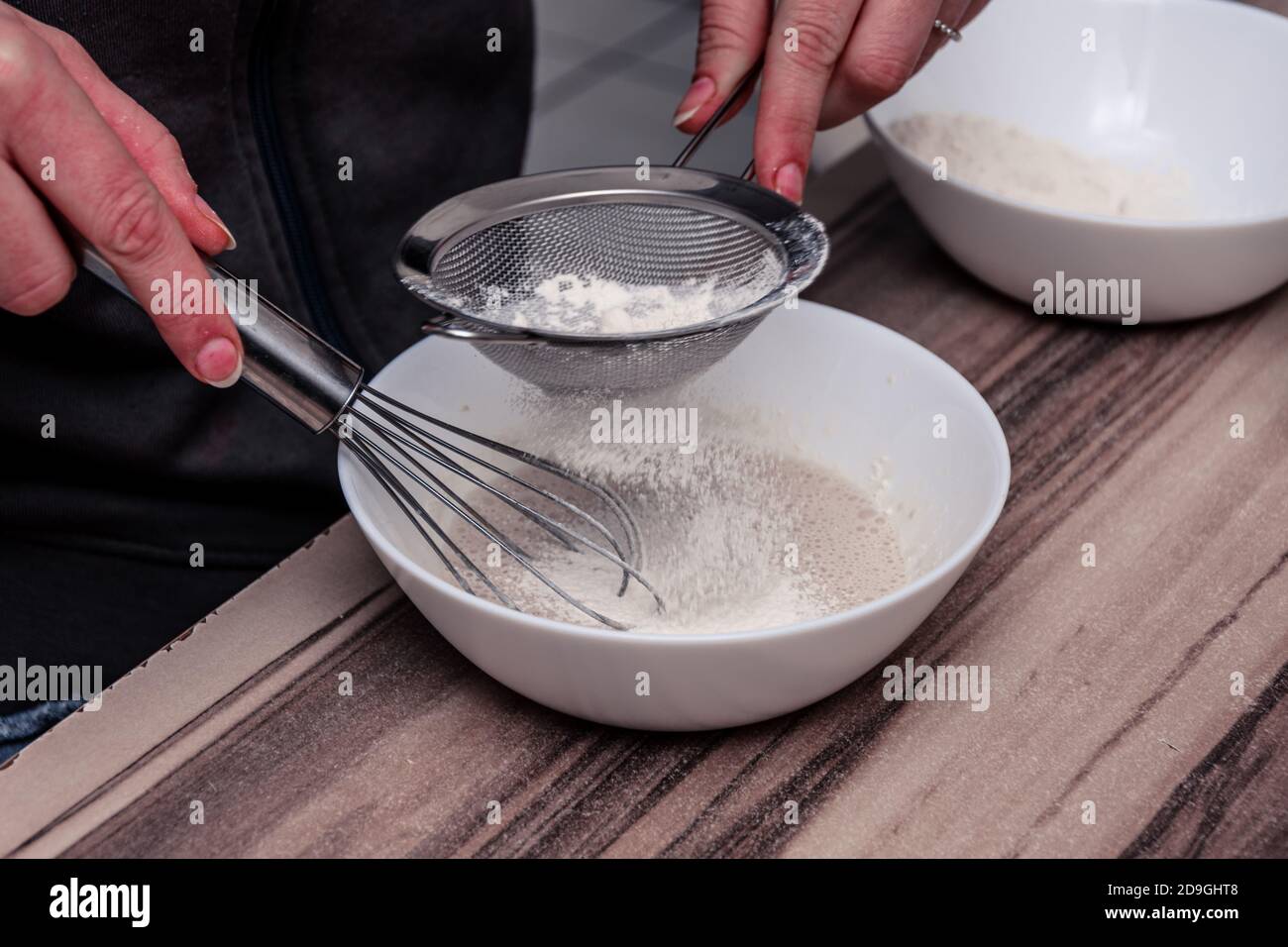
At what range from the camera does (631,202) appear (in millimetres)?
692

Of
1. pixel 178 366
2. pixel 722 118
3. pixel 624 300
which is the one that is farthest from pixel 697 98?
pixel 178 366

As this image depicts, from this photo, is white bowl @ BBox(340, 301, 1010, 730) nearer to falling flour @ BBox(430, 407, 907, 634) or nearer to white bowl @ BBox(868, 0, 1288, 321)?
falling flour @ BBox(430, 407, 907, 634)

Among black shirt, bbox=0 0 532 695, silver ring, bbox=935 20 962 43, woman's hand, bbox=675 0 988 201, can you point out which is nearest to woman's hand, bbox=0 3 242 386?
black shirt, bbox=0 0 532 695

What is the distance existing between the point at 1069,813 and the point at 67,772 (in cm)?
43

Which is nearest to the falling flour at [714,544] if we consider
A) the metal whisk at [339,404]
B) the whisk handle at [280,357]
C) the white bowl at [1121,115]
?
the metal whisk at [339,404]

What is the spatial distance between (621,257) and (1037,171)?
0.39m

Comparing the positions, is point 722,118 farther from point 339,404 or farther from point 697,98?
point 339,404

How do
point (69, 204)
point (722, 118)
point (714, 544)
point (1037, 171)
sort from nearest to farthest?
point (69, 204) < point (714, 544) < point (722, 118) < point (1037, 171)

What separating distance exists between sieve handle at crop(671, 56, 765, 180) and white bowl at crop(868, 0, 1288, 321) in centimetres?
13

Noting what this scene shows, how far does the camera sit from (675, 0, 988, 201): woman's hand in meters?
0.69

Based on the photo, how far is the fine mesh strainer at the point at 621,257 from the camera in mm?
608

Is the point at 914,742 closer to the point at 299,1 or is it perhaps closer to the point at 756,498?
the point at 756,498

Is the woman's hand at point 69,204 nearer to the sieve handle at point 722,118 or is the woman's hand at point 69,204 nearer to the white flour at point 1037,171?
the sieve handle at point 722,118

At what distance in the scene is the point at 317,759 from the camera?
55 cm
